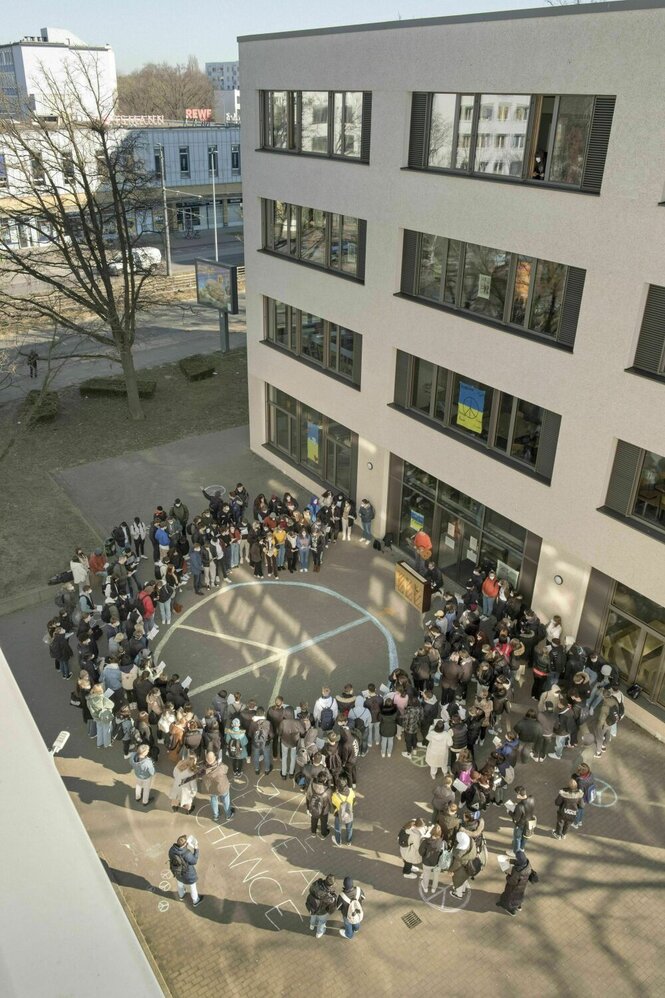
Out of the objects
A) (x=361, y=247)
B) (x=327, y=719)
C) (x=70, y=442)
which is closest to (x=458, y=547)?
(x=327, y=719)

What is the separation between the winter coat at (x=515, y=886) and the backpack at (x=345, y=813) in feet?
8.83

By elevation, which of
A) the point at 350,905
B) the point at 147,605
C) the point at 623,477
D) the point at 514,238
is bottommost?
the point at 350,905

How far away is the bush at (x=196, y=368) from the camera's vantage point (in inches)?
1351

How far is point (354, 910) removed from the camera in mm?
11109

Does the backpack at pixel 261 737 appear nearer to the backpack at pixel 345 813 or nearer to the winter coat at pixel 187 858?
the backpack at pixel 345 813

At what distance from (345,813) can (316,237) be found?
15644mm

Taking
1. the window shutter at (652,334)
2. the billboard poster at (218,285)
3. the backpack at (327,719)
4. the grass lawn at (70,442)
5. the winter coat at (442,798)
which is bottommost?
the grass lawn at (70,442)


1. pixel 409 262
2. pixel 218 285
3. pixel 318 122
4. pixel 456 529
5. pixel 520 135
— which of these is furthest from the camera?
pixel 218 285

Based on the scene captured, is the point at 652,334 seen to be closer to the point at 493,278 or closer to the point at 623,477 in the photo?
the point at 623,477

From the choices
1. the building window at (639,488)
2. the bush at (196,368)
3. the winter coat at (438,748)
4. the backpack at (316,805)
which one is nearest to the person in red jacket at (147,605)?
the backpack at (316,805)

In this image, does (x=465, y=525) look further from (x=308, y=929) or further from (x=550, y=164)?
(x=308, y=929)

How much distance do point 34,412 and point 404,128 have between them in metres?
18.0

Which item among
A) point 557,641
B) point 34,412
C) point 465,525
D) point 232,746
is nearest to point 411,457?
point 465,525

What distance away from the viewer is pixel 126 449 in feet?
92.2
